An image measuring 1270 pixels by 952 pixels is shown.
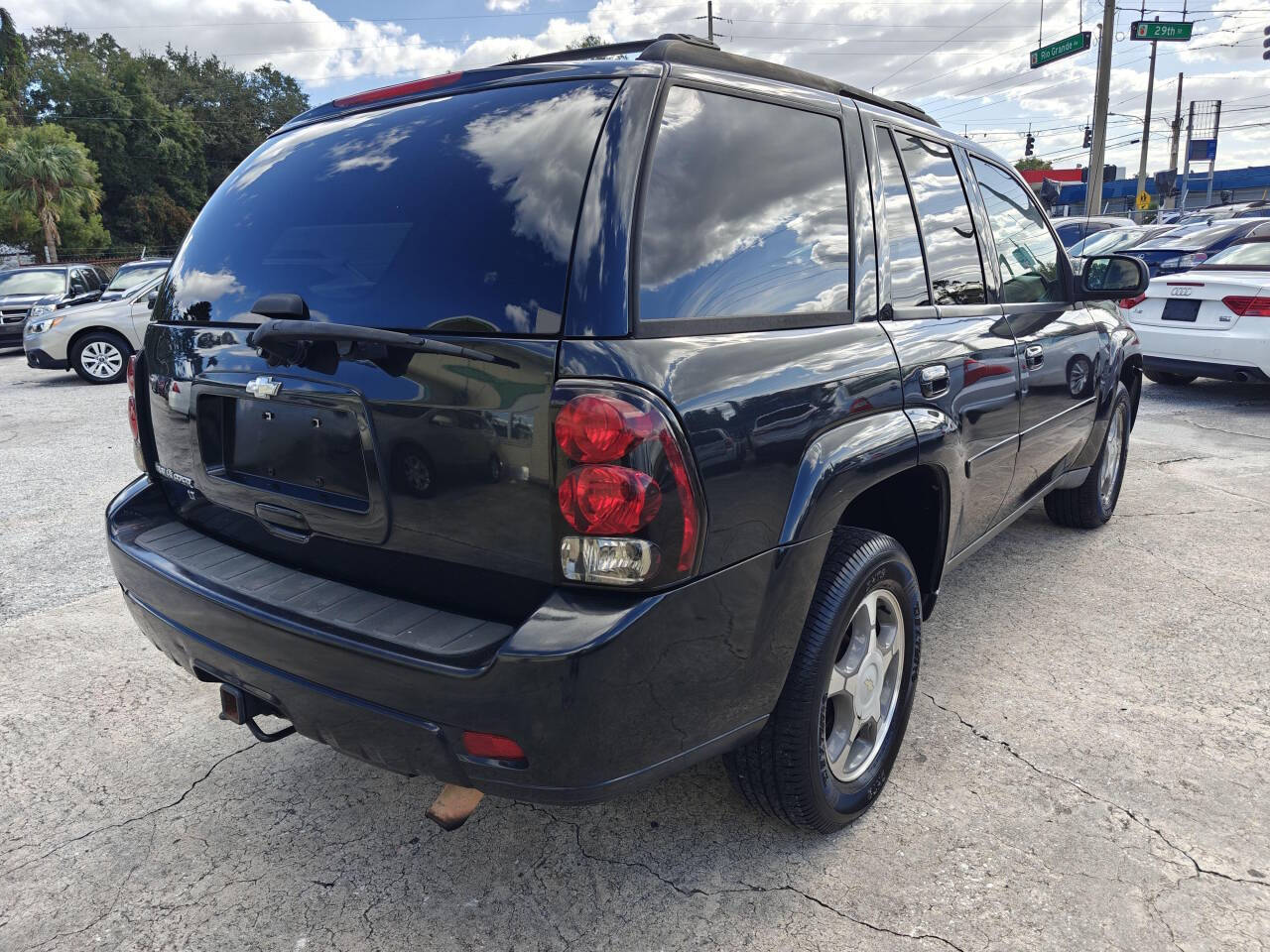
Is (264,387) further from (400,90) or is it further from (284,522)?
(400,90)

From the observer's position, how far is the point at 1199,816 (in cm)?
246

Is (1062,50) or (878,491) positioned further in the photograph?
(1062,50)

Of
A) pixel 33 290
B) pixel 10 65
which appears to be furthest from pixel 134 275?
pixel 10 65

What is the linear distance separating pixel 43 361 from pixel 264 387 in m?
11.8

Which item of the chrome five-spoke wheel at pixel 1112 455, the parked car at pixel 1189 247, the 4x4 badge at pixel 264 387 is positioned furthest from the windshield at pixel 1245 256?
the 4x4 badge at pixel 264 387

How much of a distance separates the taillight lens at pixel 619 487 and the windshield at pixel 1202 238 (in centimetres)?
1308

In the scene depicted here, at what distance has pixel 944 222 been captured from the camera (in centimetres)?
298

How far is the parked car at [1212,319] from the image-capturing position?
7.86m

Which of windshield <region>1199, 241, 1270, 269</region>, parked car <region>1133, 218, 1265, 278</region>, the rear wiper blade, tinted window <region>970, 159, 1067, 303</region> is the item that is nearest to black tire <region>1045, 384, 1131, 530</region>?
tinted window <region>970, 159, 1067, 303</region>

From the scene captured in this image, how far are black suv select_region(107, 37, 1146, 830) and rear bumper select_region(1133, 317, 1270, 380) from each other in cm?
655

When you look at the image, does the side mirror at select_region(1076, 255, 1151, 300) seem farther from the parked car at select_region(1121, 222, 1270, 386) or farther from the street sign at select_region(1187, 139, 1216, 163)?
the street sign at select_region(1187, 139, 1216, 163)

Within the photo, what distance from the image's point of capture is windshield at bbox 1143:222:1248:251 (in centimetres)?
1231

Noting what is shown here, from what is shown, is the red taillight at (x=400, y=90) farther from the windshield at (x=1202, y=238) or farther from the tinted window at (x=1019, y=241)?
the windshield at (x=1202, y=238)

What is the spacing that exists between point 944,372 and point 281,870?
2.28 meters
